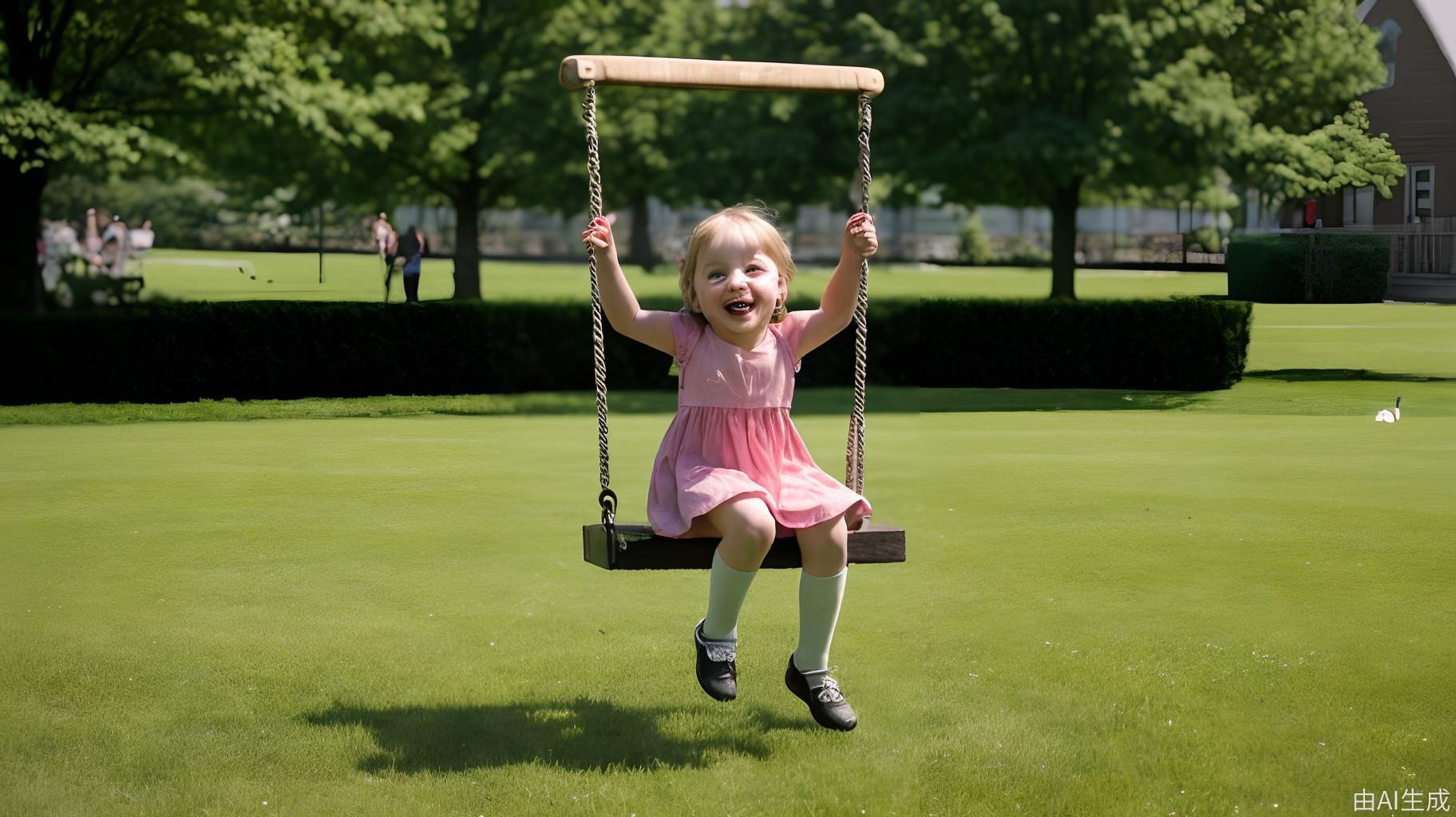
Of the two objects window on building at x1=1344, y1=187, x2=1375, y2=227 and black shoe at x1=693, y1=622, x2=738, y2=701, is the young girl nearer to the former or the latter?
black shoe at x1=693, y1=622, x2=738, y2=701

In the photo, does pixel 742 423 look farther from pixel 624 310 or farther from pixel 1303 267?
pixel 1303 267

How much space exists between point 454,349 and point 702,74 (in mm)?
12681

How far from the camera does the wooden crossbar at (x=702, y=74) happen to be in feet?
15.8

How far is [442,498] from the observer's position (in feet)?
34.4

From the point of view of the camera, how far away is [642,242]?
3180 centimetres

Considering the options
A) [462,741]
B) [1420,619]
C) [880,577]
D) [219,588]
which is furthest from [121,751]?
[1420,619]

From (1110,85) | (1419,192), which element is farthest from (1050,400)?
(1110,85)

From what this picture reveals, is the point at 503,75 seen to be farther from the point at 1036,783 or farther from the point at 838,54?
the point at 1036,783

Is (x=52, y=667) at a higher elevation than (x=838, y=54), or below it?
below

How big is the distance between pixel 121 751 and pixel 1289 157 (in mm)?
17662

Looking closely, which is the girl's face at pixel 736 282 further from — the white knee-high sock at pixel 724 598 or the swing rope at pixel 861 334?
the white knee-high sock at pixel 724 598

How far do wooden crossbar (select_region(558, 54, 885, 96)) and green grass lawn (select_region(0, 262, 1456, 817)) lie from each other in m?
1.99

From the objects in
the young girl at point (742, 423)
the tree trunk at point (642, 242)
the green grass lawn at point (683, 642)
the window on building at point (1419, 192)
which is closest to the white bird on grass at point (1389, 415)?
the green grass lawn at point (683, 642)

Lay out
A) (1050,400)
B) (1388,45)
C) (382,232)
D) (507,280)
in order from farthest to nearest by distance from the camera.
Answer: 1. (507,280)
2. (382,232)
3. (1388,45)
4. (1050,400)
